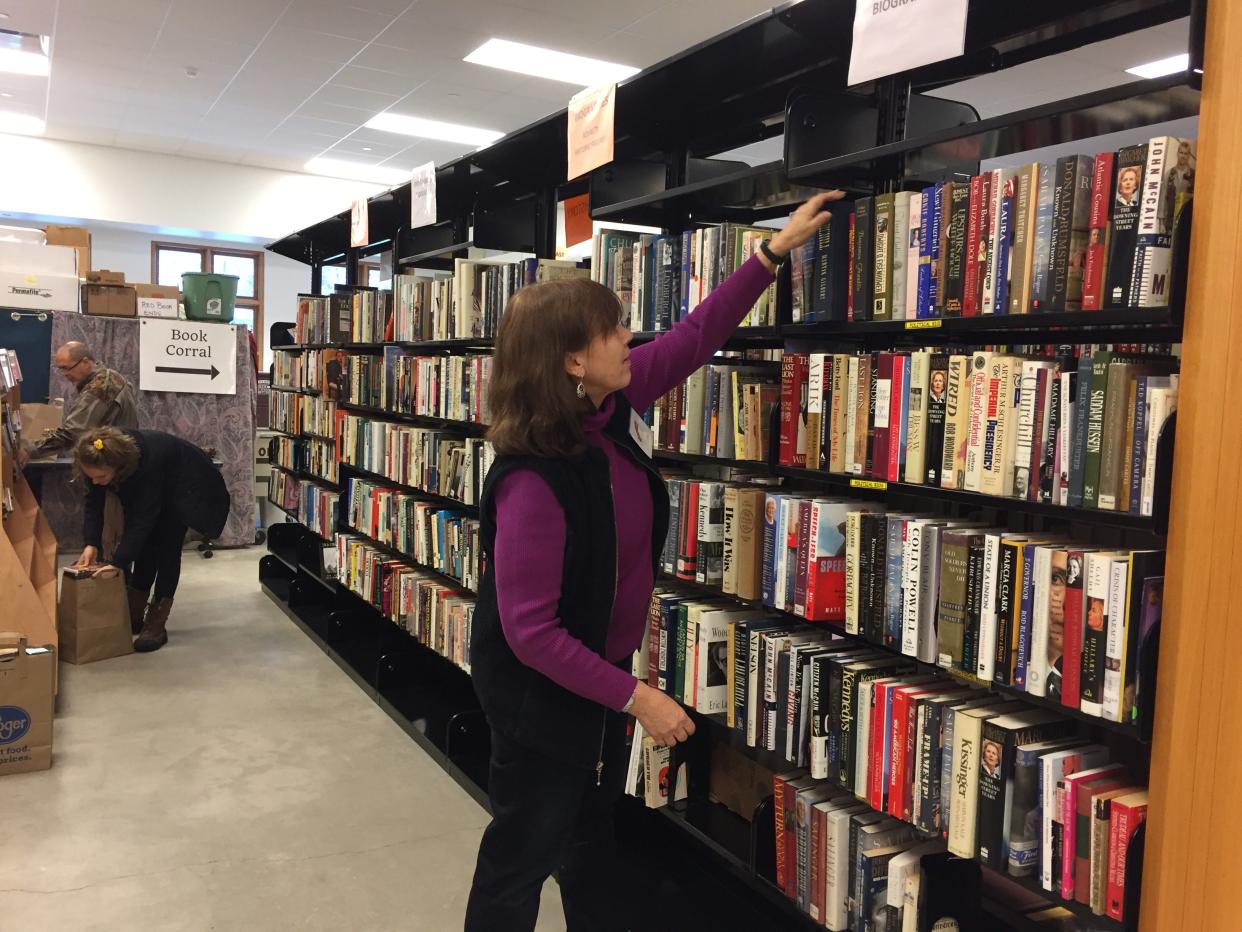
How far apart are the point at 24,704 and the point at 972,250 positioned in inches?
132

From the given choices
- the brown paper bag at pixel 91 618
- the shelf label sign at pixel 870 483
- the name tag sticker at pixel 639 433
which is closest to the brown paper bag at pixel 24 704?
the brown paper bag at pixel 91 618

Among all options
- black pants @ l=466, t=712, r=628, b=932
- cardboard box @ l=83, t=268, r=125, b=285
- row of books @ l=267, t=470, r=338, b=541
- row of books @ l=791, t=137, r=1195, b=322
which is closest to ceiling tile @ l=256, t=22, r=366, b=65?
cardboard box @ l=83, t=268, r=125, b=285

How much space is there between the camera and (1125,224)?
1.44 meters

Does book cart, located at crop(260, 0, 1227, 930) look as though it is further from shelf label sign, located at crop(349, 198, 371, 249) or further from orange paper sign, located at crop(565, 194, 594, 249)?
shelf label sign, located at crop(349, 198, 371, 249)

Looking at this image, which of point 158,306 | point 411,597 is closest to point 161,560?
point 411,597

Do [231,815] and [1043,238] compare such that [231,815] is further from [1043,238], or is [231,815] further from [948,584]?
[1043,238]

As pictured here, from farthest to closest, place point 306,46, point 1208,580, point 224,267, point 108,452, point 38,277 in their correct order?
1. point 224,267
2. point 38,277
3. point 306,46
4. point 108,452
5. point 1208,580

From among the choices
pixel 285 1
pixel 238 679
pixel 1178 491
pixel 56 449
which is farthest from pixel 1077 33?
pixel 56 449

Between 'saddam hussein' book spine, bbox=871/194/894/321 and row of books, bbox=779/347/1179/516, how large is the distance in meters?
0.10

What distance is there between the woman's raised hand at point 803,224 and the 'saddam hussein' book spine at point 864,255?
0.20 feet

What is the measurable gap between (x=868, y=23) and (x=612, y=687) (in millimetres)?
1280

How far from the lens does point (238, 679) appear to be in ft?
14.7

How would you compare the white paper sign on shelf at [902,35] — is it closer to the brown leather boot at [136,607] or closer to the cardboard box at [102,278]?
the brown leather boot at [136,607]

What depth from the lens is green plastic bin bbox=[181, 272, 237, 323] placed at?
7.36 metres
